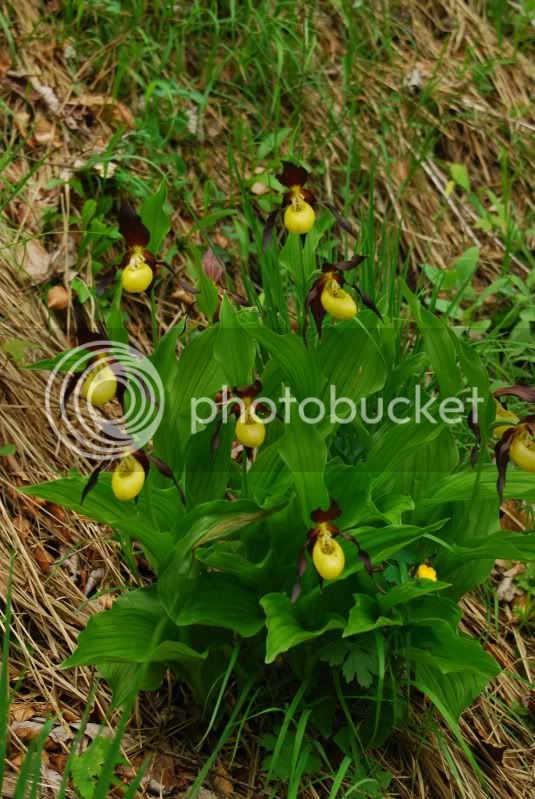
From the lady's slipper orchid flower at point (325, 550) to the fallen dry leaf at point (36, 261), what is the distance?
138cm

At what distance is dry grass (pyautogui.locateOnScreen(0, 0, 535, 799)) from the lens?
1.74 metres

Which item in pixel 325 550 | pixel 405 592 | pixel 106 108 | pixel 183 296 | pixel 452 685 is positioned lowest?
pixel 183 296

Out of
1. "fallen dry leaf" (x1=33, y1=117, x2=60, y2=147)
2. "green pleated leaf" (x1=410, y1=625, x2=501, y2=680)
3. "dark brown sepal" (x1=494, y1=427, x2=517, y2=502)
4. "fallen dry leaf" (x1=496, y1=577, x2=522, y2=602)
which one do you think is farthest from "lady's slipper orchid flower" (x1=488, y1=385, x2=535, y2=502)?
"fallen dry leaf" (x1=33, y1=117, x2=60, y2=147)

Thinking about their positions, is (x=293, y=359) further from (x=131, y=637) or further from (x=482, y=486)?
(x=131, y=637)

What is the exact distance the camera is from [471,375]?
142 cm

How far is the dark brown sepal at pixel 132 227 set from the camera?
151cm

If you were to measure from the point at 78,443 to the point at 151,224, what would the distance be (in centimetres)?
75

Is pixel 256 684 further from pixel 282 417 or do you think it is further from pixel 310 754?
pixel 282 417

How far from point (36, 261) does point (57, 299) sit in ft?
0.53

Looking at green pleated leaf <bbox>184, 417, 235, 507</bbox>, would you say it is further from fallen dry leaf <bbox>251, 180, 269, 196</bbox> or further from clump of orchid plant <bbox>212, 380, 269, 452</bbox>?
fallen dry leaf <bbox>251, 180, 269, 196</bbox>

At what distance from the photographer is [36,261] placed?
246cm

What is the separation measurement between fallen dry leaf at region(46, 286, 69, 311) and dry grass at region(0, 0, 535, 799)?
3 cm

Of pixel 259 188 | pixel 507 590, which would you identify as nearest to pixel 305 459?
pixel 507 590

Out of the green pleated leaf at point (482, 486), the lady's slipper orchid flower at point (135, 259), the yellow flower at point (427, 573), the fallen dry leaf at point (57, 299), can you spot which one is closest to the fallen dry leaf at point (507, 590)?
the yellow flower at point (427, 573)
